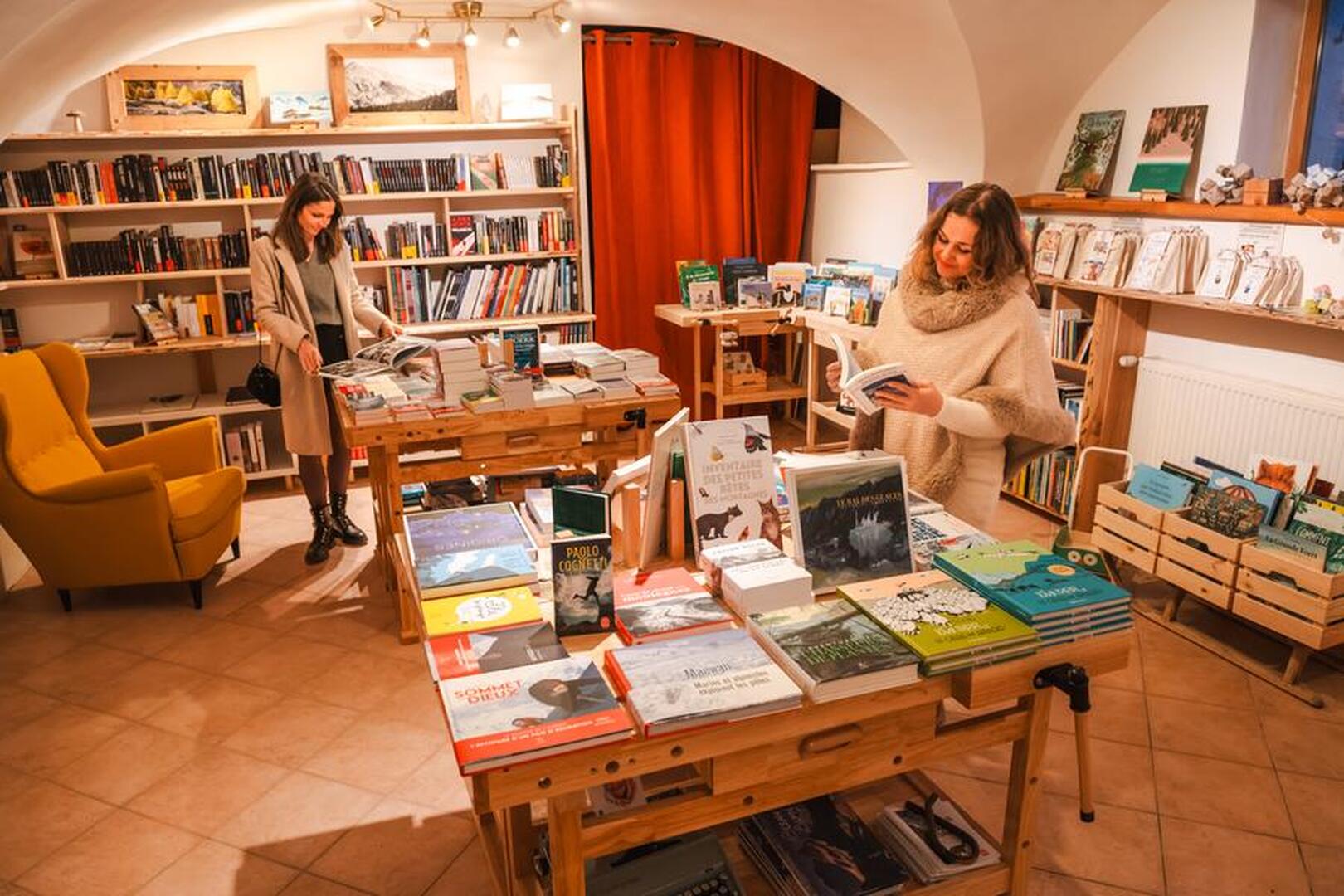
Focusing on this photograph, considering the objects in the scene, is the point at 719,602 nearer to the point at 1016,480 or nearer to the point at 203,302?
the point at 1016,480

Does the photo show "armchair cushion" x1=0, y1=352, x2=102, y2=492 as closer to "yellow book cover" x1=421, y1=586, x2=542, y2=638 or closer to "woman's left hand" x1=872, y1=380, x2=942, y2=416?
"yellow book cover" x1=421, y1=586, x2=542, y2=638

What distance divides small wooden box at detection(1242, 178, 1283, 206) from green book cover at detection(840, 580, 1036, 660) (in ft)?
8.98

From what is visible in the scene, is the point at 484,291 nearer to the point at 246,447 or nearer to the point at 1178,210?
the point at 246,447

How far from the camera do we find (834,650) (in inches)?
67.3

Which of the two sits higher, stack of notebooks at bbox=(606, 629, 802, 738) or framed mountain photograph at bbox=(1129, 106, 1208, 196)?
framed mountain photograph at bbox=(1129, 106, 1208, 196)

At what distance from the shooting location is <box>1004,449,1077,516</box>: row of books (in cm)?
464

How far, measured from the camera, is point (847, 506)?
202cm

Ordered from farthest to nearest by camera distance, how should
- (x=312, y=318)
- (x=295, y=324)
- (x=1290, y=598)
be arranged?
1. (x=312, y=318)
2. (x=295, y=324)
3. (x=1290, y=598)

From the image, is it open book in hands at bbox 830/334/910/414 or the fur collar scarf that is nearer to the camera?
open book in hands at bbox 830/334/910/414

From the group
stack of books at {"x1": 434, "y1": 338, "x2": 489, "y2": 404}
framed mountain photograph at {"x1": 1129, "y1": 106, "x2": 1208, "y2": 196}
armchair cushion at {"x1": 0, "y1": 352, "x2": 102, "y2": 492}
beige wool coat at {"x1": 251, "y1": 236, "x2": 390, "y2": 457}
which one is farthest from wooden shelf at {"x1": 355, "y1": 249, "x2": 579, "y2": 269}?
framed mountain photograph at {"x1": 1129, "y1": 106, "x2": 1208, "y2": 196}

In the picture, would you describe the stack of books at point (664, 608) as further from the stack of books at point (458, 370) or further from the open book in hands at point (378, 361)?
the open book in hands at point (378, 361)

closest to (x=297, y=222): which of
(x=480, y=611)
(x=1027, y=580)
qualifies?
(x=480, y=611)

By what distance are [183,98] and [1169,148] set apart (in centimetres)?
496

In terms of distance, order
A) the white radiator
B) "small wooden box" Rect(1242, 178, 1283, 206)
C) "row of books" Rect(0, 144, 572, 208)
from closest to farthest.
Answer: the white radiator → "small wooden box" Rect(1242, 178, 1283, 206) → "row of books" Rect(0, 144, 572, 208)
